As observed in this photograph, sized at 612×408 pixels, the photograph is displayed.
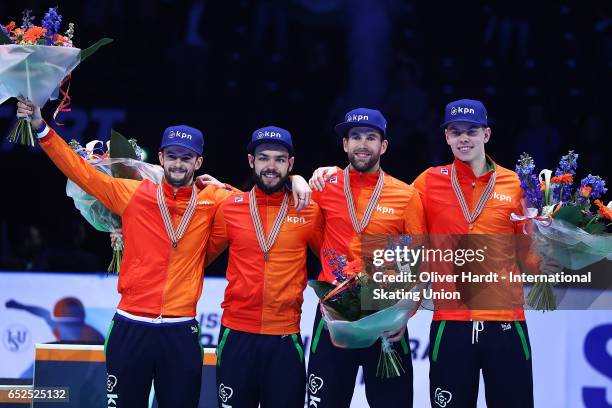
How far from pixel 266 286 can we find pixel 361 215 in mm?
638

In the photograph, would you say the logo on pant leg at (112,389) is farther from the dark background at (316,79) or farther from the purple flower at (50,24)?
the dark background at (316,79)

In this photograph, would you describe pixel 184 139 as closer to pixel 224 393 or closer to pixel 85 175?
pixel 85 175

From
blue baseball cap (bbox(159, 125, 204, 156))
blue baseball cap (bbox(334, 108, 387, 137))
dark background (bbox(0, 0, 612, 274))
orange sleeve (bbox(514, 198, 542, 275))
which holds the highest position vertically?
dark background (bbox(0, 0, 612, 274))

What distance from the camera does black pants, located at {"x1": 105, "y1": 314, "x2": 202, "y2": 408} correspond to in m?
5.86

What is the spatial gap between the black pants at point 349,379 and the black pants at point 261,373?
0.34 ft

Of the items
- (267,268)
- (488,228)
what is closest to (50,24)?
(267,268)

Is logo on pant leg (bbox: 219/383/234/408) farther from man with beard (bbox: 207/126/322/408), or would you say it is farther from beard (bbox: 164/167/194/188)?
beard (bbox: 164/167/194/188)

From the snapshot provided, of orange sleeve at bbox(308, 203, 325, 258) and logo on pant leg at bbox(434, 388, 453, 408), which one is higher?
orange sleeve at bbox(308, 203, 325, 258)

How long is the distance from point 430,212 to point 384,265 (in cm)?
60

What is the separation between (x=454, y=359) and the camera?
19.0 ft

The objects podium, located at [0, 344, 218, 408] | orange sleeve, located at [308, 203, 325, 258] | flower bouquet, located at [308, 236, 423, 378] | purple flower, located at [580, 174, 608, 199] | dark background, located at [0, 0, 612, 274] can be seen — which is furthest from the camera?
dark background, located at [0, 0, 612, 274]

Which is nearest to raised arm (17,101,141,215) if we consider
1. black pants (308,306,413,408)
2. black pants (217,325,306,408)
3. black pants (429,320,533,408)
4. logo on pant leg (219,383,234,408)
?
black pants (217,325,306,408)

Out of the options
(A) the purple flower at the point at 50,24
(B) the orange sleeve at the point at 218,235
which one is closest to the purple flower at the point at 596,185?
(B) the orange sleeve at the point at 218,235

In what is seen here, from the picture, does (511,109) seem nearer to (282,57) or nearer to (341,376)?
(282,57)
